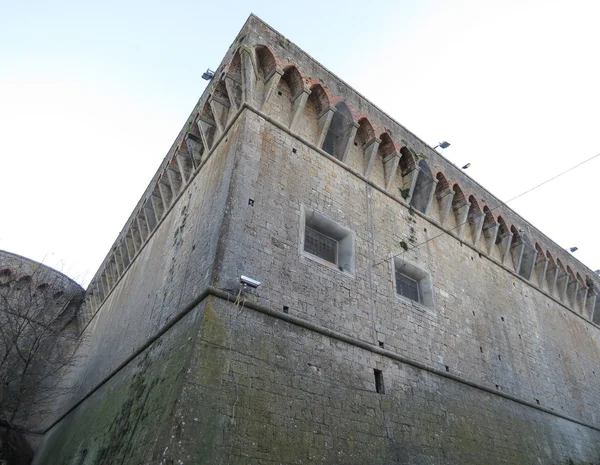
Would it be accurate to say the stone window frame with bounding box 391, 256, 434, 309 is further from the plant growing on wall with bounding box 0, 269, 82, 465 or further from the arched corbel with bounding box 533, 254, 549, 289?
the plant growing on wall with bounding box 0, 269, 82, 465

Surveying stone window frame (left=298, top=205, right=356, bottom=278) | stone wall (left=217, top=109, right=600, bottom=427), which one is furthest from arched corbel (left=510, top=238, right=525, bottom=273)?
stone window frame (left=298, top=205, right=356, bottom=278)

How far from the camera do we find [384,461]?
659 cm

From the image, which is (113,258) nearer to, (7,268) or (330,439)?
Result: (7,268)

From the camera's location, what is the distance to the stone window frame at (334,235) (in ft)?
27.3

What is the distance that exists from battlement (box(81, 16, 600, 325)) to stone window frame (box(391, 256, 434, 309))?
1.78 m

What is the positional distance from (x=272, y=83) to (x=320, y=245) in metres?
3.58

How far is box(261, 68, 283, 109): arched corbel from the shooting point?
9.14 meters

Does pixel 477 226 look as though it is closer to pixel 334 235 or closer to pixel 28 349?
pixel 334 235

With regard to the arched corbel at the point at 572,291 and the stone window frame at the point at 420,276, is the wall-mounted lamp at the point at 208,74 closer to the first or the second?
the stone window frame at the point at 420,276

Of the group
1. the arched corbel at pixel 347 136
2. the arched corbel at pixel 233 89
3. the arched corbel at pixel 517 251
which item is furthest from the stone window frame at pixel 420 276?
the arched corbel at pixel 517 251

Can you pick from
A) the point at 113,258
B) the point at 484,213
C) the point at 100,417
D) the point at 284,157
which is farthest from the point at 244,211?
the point at 113,258

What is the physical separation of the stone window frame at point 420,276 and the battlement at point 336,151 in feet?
5.84

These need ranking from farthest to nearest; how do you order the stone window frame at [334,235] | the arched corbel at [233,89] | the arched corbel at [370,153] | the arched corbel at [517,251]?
the arched corbel at [517,251] < the arched corbel at [370,153] < the arched corbel at [233,89] < the stone window frame at [334,235]

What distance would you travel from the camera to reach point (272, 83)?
9180mm
